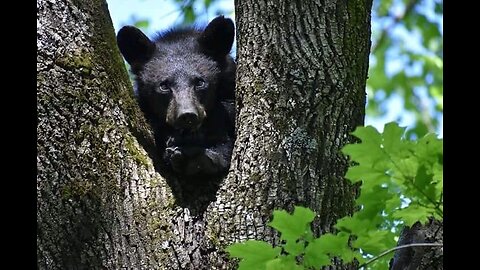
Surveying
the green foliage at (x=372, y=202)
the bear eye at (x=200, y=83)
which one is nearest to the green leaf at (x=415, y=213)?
the green foliage at (x=372, y=202)

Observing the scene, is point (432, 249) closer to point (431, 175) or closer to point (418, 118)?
point (431, 175)

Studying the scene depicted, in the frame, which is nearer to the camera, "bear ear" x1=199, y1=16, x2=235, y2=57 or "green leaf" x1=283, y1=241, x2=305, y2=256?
"green leaf" x1=283, y1=241, x2=305, y2=256

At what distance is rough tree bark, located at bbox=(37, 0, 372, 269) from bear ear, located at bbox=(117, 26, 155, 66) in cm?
179

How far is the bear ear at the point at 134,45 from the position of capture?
612 cm

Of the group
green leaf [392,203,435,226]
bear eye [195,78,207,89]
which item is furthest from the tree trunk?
bear eye [195,78,207,89]

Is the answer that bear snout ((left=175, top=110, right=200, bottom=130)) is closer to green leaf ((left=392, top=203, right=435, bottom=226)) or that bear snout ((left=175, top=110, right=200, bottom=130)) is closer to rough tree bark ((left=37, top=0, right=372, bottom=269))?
rough tree bark ((left=37, top=0, right=372, bottom=269))

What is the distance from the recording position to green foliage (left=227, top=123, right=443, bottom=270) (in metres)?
2.84

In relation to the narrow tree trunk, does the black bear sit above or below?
above

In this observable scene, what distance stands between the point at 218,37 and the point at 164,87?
652mm

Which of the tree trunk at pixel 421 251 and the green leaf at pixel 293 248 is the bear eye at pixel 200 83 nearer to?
the tree trunk at pixel 421 251

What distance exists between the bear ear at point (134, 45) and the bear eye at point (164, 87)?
1.42 ft

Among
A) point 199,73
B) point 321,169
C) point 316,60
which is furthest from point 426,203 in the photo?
point 199,73

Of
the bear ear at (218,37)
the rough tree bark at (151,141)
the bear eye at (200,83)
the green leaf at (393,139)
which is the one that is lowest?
the green leaf at (393,139)

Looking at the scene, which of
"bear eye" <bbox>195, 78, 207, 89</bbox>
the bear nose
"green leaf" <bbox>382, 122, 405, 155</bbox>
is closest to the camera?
"green leaf" <bbox>382, 122, 405, 155</bbox>
